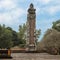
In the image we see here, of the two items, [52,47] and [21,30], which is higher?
[21,30]

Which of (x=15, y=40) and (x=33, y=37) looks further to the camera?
(x=15, y=40)

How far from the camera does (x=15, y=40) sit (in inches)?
2813

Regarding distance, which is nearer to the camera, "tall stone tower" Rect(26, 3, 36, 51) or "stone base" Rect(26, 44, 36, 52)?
"stone base" Rect(26, 44, 36, 52)

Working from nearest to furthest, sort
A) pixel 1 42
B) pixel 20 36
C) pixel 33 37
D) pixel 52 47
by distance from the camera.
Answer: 1. pixel 52 47
2. pixel 33 37
3. pixel 1 42
4. pixel 20 36

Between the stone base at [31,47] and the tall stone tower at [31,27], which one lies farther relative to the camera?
the tall stone tower at [31,27]

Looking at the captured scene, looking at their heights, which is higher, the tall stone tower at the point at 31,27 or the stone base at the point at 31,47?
the tall stone tower at the point at 31,27

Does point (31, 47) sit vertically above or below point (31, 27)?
below

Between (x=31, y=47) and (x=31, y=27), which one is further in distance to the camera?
(x=31, y=27)

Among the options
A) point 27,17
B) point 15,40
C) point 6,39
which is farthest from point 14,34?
point 27,17

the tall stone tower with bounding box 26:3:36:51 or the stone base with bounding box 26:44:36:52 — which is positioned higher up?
the tall stone tower with bounding box 26:3:36:51

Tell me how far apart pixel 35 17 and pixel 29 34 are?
2.88 metres

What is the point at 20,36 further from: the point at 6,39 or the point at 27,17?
the point at 27,17

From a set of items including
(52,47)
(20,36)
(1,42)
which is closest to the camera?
(52,47)

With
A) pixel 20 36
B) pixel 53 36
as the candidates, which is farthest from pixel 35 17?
pixel 20 36
